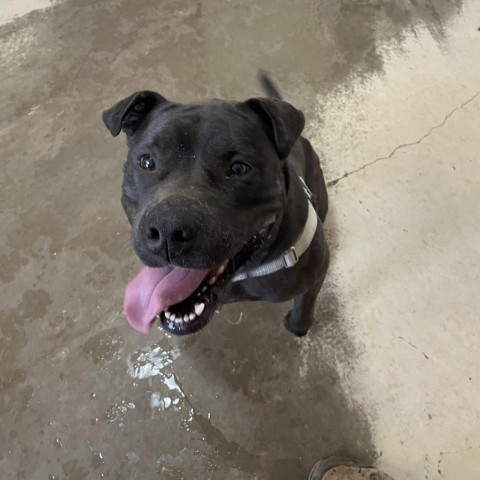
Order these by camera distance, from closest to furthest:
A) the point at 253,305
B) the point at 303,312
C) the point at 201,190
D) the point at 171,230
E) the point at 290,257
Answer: the point at 171,230
the point at 201,190
the point at 290,257
the point at 303,312
the point at 253,305

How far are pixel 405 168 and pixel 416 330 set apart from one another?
2.99 ft

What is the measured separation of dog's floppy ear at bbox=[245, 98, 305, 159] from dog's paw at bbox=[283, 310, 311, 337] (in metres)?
0.86

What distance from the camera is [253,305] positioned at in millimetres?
2244

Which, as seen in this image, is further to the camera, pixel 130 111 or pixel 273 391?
pixel 273 391

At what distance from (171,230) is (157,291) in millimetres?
363

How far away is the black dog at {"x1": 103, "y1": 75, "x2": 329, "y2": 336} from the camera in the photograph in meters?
1.25

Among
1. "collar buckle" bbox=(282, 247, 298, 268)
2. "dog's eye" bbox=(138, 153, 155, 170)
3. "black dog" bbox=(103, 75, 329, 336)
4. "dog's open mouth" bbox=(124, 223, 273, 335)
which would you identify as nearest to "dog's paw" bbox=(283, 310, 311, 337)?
"black dog" bbox=(103, 75, 329, 336)

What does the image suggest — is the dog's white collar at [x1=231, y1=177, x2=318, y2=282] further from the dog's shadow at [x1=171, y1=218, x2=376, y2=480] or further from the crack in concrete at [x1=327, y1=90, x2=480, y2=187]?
the crack in concrete at [x1=327, y1=90, x2=480, y2=187]

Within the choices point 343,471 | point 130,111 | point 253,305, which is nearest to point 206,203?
point 130,111

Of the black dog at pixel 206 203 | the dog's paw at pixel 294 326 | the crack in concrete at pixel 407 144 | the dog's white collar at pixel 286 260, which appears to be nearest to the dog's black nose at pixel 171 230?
the black dog at pixel 206 203

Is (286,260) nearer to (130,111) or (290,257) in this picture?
(290,257)

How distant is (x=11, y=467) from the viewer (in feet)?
6.50

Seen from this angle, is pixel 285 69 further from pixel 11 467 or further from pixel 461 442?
pixel 11 467

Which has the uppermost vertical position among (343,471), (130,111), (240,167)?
(130,111)
